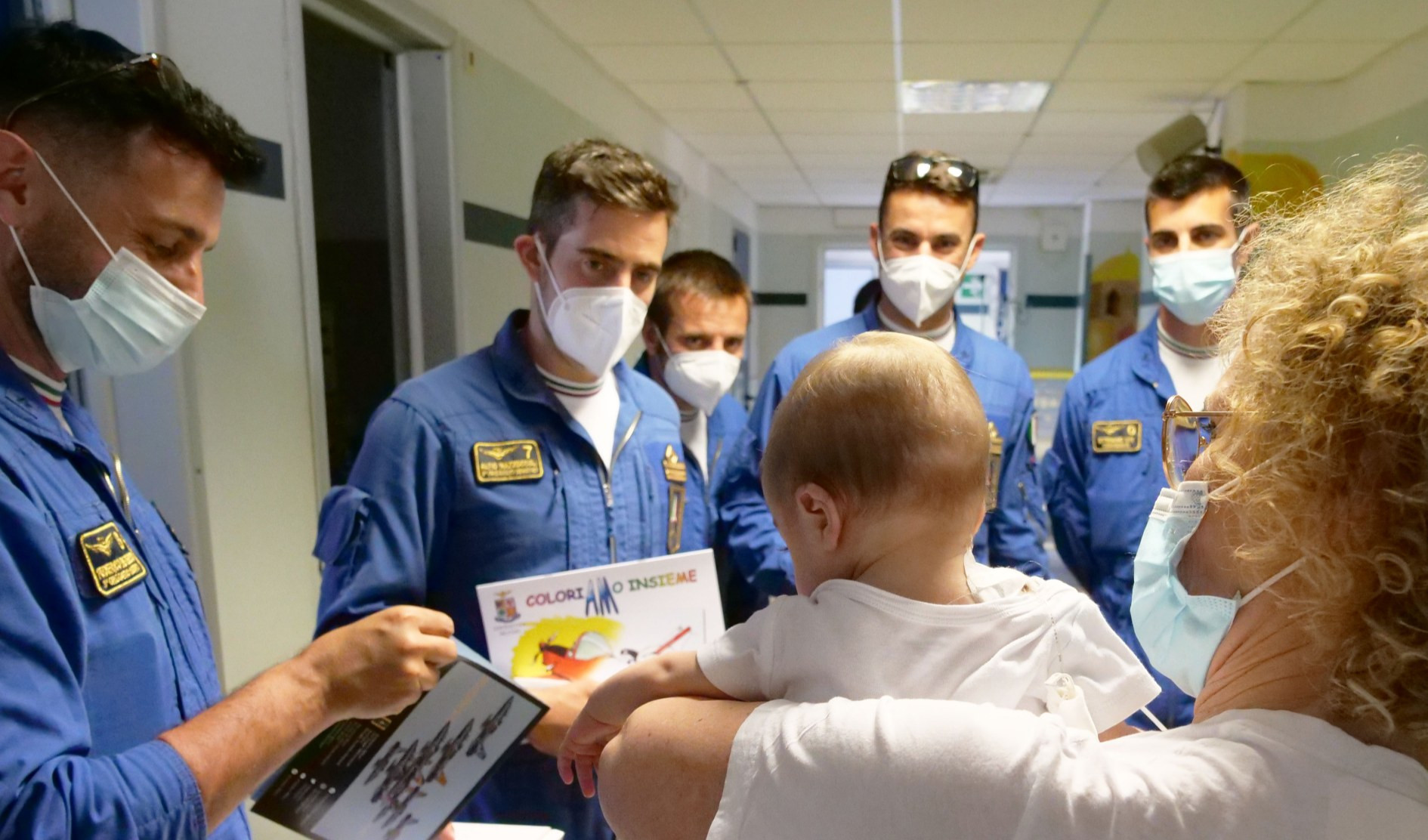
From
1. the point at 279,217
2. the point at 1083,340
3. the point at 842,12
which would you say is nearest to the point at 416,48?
the point at 279,217

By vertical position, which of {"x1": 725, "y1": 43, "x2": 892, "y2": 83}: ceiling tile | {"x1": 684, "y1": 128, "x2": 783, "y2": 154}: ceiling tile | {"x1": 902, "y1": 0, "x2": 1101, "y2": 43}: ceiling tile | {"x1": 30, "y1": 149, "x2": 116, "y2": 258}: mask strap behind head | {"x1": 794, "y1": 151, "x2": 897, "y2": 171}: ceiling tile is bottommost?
{"x1": 30, "y1": 149, "x2": 116, "y2": 258}: mask strap behind head

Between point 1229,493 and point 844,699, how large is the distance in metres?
0.42

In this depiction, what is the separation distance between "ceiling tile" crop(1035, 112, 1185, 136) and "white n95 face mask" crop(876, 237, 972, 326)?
3854mm

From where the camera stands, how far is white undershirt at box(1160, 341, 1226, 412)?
229 centimetres

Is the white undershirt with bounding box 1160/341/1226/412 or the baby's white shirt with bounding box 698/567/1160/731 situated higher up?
the white undershirt with bounding box 1160/341/1226/412

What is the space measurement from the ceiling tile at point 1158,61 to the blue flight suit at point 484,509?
145 inches

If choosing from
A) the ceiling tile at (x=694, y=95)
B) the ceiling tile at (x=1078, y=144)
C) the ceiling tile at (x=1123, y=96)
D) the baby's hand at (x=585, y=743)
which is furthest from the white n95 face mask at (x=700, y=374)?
the ceiling tile at (x=1078, y=144)

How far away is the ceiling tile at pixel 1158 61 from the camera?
158 inches

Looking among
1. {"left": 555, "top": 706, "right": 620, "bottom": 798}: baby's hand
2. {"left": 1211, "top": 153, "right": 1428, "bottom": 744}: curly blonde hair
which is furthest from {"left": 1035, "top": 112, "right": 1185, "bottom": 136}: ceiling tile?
{"left": 555, "top": 706, "right": 620, "bottom": 798}: baby's hand

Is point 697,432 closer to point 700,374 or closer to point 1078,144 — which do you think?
point 700,374

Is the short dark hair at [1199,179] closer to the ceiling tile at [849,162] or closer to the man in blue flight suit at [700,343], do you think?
the man in blue flight suit at [700,343]

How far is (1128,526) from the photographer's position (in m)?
2.20

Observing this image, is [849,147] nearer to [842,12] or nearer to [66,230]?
[842,12]

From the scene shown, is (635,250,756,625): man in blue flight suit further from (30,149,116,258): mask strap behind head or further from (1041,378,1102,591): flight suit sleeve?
(30,149,116,258): mask strap behind head
